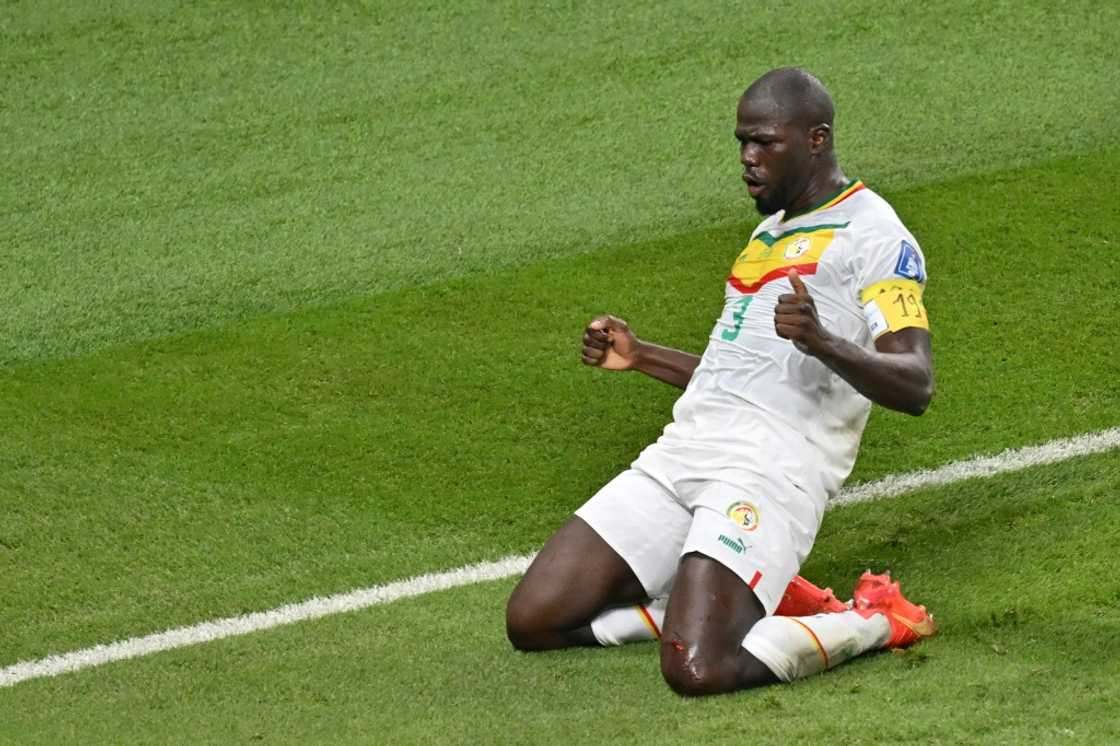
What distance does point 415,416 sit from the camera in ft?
23.6

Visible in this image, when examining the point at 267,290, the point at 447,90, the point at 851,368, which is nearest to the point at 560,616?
the point at 851,368

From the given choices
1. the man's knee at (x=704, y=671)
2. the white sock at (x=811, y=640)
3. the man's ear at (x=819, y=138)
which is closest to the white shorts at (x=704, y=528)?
the white sock at (x=811, y=640)

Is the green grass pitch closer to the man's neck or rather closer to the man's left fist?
the man's left fist

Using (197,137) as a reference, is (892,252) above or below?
above

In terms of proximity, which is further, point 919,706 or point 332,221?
point 332,221

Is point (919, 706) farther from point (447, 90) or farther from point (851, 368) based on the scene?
point (447, 90)

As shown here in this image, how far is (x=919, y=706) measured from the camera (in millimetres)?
4621

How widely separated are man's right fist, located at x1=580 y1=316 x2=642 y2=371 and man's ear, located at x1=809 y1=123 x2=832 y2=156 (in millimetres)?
819

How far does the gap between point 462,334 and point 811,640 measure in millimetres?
3044

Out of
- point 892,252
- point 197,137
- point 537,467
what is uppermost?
point 892,252

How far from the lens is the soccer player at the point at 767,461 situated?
5016 mm

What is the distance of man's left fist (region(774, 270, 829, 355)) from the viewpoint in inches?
190

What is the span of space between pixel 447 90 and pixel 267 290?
2097 mm

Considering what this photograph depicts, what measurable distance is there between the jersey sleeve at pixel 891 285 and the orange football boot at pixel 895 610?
2.41ft
